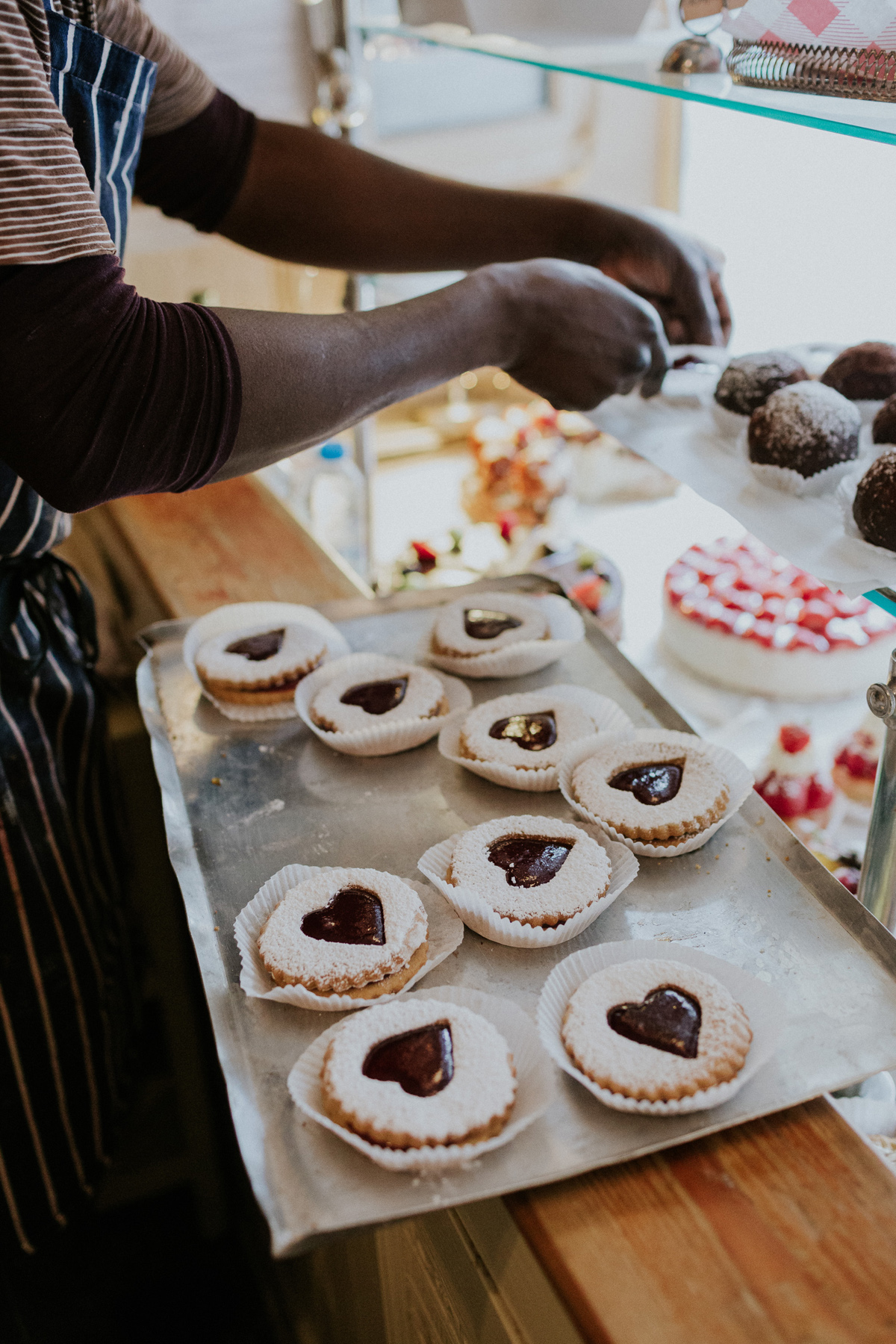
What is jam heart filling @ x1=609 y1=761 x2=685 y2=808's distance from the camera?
110 centimetres

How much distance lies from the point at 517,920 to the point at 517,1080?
0.16 metres

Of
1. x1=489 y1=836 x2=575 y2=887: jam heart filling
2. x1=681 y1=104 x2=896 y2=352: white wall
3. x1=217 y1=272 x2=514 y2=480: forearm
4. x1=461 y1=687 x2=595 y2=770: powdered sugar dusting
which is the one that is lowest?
x1=461 y1=687 x2=595 y2=770: powdered sugar dusting

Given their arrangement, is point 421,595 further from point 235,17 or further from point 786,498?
point 235,17

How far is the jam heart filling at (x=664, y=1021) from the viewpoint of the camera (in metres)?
0.83

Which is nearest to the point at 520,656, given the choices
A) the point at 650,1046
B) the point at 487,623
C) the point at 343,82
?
the point at 487,623

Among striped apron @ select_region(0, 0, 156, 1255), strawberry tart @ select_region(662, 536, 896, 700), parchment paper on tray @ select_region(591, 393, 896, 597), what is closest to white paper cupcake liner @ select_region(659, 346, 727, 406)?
parchment paper on tray @ select_region(591, 393, 896, 597)

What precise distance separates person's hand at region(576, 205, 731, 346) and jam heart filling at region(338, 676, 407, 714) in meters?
0.60

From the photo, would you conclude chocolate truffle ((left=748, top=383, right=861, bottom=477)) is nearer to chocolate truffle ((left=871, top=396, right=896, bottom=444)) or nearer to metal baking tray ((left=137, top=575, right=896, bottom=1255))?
chocolate truffle ((left=871, top=396, right=896, bottom=444))

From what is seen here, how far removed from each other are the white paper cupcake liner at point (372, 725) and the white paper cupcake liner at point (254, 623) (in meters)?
0.04

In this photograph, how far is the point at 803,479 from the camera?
111 cm

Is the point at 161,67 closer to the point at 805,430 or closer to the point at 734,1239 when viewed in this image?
the point at 805,430

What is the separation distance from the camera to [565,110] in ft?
10.5

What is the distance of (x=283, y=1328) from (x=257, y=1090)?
1.18m

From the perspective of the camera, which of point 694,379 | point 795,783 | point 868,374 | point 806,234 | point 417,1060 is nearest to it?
point 417,1060
